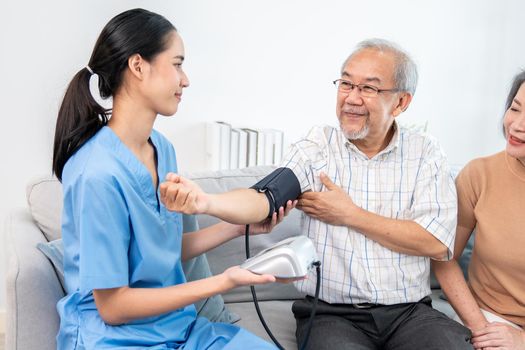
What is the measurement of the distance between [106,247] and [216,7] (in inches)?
66.6

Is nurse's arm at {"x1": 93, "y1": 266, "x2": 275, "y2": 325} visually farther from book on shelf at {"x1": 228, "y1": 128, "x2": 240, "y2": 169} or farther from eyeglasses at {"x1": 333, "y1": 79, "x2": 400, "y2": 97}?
book on shelf at {"x1": 228, "y1": 128, "x2": 240, "y2": 169}

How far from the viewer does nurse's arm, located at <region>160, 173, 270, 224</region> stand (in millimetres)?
1316

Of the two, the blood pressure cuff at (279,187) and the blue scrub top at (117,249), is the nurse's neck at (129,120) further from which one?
the blood pressure cuff at (279,187)

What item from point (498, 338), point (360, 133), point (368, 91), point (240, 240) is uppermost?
point (368, 91)

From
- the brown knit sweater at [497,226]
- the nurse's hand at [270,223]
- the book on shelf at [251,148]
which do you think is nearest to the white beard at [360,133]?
the nurse's hand at [270,223]

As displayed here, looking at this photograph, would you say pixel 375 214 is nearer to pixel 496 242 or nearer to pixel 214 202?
pixel 496 242

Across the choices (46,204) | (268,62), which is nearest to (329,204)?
(46,204)

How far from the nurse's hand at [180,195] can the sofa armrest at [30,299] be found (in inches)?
15.5

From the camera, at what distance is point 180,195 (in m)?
1.31

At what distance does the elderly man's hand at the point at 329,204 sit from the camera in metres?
1.65

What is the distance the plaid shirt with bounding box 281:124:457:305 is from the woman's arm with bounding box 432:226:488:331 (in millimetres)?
80

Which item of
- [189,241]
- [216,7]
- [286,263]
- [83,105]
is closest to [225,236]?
[189,241]

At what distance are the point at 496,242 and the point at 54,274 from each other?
118cm

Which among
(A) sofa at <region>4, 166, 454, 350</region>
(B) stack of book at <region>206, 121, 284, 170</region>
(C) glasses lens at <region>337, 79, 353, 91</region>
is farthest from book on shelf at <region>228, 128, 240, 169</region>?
(C) glasses lens at <region>337, 79, 353, 91</region>
